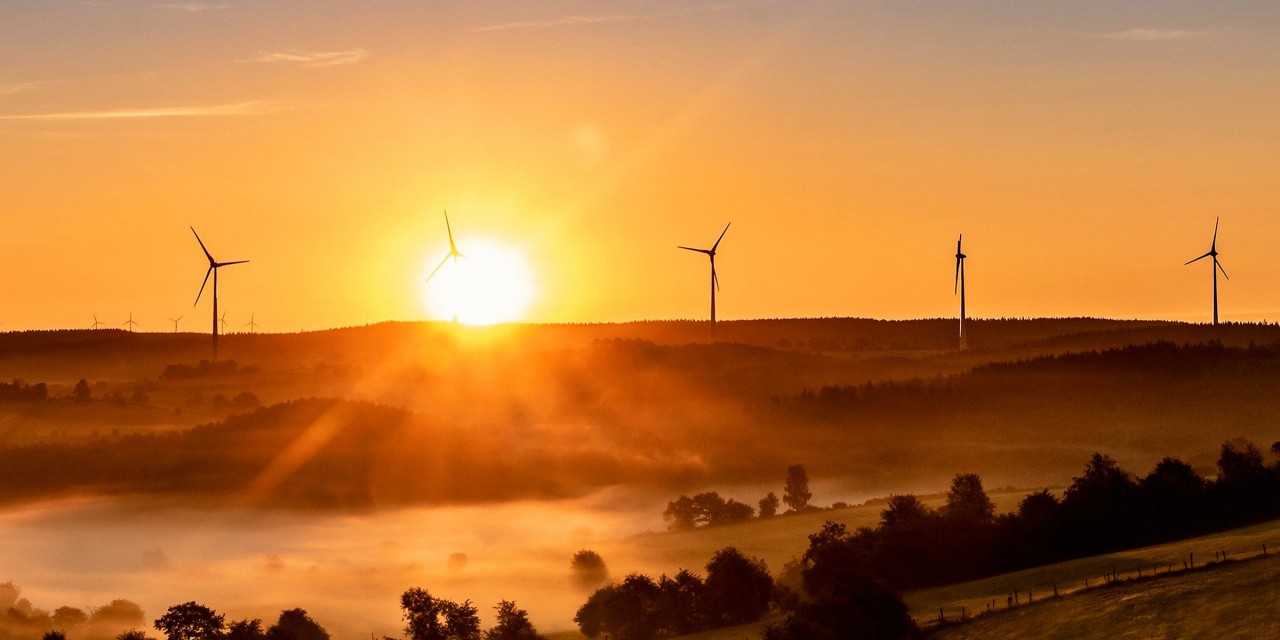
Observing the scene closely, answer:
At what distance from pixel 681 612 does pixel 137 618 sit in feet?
306

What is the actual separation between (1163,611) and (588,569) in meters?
111

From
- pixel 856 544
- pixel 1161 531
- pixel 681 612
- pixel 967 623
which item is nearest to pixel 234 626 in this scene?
pixel 681 612

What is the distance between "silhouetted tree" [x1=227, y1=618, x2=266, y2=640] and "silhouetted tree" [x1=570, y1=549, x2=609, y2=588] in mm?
56174

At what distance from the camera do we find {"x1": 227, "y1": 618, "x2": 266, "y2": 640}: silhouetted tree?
402ft

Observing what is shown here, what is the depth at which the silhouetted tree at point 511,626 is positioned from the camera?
12512 centimetres

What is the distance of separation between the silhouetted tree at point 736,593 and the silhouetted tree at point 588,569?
61.0 metres

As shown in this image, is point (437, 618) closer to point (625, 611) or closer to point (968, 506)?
point (625, 611)

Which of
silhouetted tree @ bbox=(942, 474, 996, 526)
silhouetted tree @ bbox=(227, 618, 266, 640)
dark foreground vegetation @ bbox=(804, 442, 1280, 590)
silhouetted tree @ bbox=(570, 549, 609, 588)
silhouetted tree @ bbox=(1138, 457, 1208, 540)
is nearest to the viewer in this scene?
dark foreground vegetation @ bbox=(804, 442, 1280, 590)

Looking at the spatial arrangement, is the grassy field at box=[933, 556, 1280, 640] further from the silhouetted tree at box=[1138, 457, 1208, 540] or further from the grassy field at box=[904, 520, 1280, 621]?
the silhouetted tree at box=[1138, 457, 1208, 540]

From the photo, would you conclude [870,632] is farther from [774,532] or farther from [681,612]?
[774,532]

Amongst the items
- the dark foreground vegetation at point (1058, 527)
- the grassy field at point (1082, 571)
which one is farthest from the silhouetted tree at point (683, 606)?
the grassy field at point (1082, 571)

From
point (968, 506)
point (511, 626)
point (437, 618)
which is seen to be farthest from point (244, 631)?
point (968, 506)

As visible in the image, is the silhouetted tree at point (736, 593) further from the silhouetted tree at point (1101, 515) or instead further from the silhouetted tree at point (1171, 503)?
the silhouetted tree at point (1171, 503)

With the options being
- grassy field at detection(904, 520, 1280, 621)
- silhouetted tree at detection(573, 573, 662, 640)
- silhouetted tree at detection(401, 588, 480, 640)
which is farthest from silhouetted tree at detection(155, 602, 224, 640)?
grassy field at detection(904, 520, 1280, 621)
